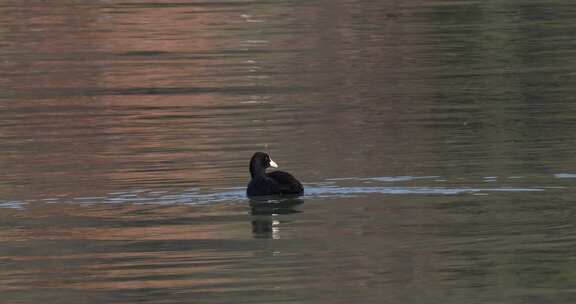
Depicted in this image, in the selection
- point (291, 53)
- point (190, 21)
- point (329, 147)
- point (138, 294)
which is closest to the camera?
point (138, 294)

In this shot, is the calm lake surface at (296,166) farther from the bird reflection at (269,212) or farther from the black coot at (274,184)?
the black coot at (274,184)

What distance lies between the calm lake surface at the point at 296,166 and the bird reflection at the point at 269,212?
5 centimetres

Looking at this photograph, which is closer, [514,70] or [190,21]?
[514,70]

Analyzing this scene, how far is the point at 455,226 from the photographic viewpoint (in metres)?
14.3

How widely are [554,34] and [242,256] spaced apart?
22846 mm

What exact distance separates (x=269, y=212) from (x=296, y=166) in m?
2.90

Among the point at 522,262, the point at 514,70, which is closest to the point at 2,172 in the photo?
the point at 522,262

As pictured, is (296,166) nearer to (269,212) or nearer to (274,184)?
(274,184)

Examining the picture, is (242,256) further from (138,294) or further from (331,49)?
(331,49)

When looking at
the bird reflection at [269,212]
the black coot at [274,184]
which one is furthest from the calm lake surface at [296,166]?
the black coot at [274,184]

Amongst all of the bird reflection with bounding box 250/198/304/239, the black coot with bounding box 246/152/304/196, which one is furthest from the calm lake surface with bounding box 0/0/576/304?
the black coot with bounding box 246/152/304/196

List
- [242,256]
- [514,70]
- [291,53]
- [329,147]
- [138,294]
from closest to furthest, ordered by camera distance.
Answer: [138,294], [242,256], [329,147], [514,70], [291,53]

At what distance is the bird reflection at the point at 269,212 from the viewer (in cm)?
1453

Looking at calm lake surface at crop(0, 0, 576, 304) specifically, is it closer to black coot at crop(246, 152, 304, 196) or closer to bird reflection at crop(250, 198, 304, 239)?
bird reflection at crop(250, 198, 304, 239)
